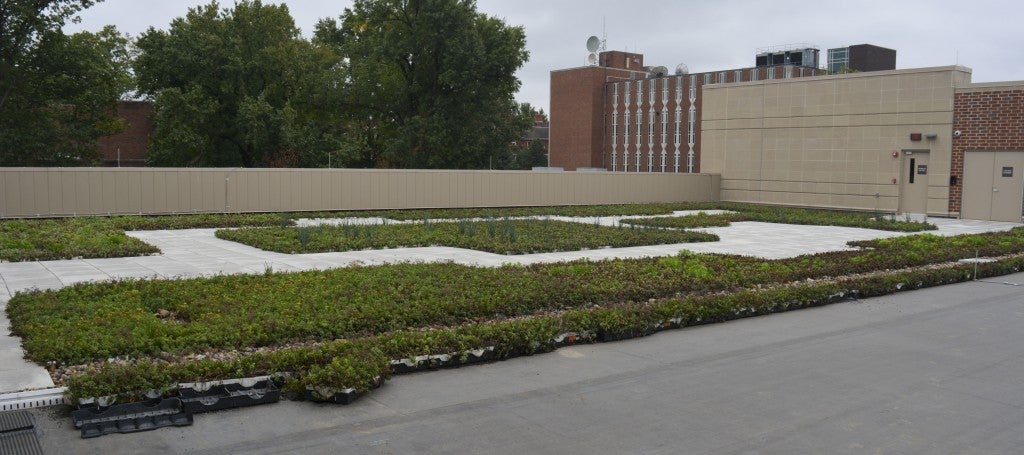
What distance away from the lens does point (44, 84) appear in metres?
35.2

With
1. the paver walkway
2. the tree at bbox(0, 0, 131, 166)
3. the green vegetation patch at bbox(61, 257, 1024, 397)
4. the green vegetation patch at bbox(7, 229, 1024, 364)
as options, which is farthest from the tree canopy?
the green vegetation patch at bbox(61, 257, 1024, 397)

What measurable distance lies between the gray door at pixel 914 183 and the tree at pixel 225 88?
27030 millimetres

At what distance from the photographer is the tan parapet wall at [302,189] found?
22703mm

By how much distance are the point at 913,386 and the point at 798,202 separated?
27.8 metres

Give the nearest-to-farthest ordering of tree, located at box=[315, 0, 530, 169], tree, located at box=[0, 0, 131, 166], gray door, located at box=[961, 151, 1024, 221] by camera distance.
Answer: gray door, located at box=[961, 151, 1024, 221], tree, located at box=[0, 0, 131, 166], tree, located at box=[315, 0, 530, 169]

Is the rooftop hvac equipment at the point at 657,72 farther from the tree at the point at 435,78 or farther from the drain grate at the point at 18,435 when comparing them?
the drain grate at the point at 18,435

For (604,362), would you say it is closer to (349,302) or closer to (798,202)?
(349,302)

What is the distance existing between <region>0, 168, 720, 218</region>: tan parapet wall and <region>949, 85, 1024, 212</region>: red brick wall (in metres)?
10.8

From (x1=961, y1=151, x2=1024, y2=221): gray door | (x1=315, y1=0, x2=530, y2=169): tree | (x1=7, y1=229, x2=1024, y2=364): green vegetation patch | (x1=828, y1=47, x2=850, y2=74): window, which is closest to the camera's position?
(x1=7, y1=229, x2=1024, y2=364): green vegetation patch

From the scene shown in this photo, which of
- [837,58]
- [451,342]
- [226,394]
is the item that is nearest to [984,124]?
[451,342]

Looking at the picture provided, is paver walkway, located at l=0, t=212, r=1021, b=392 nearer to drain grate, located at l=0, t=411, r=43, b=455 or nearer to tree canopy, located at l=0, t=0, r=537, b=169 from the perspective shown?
drain grate, located at l=0, t=411, r=43, b=455

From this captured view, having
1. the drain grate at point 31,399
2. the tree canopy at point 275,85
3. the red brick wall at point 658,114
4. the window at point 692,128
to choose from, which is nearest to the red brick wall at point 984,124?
the tree canopy at point 275,85

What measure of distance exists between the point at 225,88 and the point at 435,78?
38.0 ft

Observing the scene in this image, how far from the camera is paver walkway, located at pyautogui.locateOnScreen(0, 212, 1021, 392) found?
30.1 feet
